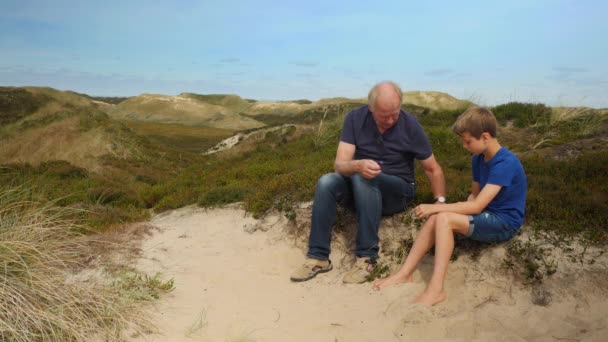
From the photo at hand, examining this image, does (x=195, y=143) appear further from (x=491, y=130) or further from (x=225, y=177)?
(x=491, y=130)

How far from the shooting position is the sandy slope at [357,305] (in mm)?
3971

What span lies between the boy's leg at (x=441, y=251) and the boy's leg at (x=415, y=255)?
0.15 meters

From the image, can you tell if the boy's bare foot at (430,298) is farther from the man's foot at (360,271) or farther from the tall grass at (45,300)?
the tall grass at (45,300)

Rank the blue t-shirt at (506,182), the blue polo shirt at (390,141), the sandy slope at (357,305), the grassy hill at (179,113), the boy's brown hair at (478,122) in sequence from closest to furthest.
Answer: the sandy slope at (357,305)
the blue t-shirt at (506,182)
the boy's brown hair at (478,122)
the blue polo shirt at (390,141)
the grassy hill at (179,113)

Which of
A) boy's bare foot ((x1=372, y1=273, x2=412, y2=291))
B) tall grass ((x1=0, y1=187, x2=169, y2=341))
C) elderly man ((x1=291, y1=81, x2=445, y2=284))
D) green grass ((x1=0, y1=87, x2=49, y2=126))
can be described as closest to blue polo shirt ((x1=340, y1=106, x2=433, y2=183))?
elderly man ((x1=291, y1=81, x2=445, y2=284))

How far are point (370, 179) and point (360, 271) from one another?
106 centimetres

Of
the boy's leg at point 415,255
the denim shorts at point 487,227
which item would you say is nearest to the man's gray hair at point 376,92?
the boy's leg at point 415,255

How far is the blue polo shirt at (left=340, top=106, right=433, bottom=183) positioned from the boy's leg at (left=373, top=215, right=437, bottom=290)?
3.16ft

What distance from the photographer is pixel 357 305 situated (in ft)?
15.4

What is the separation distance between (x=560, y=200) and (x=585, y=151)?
3.19 m

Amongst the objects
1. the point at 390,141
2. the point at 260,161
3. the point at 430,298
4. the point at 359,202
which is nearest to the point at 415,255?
the point at 430,298

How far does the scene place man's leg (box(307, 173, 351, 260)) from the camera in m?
5.36

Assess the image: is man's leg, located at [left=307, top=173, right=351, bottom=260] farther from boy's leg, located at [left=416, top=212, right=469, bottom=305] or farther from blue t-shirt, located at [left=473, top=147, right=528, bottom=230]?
blue t-shirt, located at [left=473, top=147, right=528, bottom=230]

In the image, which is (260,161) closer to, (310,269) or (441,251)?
(310,269)
